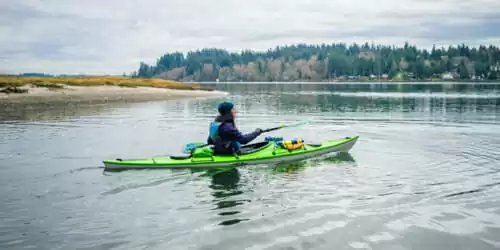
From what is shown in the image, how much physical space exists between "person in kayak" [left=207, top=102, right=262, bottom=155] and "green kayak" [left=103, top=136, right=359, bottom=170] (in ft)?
0.73

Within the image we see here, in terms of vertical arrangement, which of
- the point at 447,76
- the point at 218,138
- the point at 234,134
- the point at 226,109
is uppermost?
the point at 447,76

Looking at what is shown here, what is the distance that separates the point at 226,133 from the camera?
43.3 ft

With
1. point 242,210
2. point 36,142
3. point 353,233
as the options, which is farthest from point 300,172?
point 36,142

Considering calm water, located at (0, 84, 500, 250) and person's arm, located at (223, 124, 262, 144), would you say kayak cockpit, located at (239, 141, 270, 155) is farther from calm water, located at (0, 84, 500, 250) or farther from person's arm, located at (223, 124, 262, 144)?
calm water, located at (0, 84, 500, 250)

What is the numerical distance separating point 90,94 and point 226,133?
3752 centimetres

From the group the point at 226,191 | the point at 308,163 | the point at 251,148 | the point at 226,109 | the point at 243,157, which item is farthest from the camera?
the point at 251,148

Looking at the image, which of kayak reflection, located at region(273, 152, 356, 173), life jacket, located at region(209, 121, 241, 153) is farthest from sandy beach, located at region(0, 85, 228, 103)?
kayak reflection, located at region(273, 152, 356, 173)

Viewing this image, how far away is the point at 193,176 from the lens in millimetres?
12344

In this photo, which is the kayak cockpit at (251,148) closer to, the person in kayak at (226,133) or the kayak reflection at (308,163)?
the person in kayak at (226,133)

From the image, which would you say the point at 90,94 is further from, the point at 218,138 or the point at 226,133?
the point at 226,133

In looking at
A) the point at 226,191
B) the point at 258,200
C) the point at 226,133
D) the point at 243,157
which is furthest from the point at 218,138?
the point at 258,200

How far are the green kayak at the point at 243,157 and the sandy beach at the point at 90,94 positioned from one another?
105ft

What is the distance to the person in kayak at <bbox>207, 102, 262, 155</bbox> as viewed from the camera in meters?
13.2

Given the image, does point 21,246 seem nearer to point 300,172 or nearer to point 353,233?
point 353,233
